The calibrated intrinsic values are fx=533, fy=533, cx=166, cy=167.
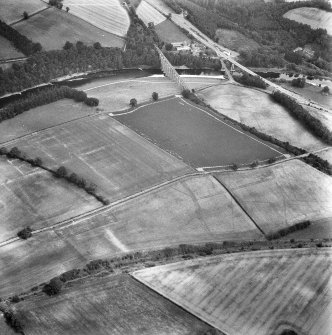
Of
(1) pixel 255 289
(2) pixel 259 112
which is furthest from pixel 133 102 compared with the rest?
(1) pixel 255 289

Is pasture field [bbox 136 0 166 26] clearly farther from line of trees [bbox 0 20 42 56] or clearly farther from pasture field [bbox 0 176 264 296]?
pasture field [bbox 0 176 264 296]

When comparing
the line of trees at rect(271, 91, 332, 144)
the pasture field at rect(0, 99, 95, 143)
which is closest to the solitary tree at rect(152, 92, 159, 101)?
the pasture field at rect(0, 99, 95, 143)

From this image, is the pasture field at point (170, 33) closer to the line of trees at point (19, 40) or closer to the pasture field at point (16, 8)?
the pasture field at point (16, 8)

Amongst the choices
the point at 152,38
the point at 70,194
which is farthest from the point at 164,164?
the point at 152,38

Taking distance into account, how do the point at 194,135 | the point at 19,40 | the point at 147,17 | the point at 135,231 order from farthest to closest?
1. the point at 147,17
2. the point at 19,40
3. the point at 194,135
4. the point at 135,231

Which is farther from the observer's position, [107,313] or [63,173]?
[63,173]

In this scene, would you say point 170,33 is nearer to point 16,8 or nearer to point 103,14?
point 103,14
